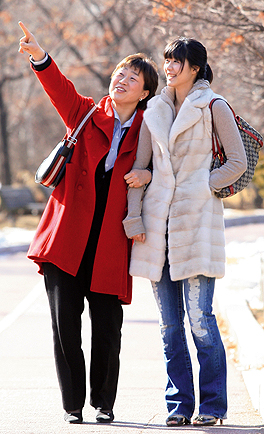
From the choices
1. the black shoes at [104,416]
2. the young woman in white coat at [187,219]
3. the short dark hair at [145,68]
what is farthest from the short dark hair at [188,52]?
the black shoes at [104,416]

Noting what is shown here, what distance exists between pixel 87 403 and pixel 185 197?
1615mm

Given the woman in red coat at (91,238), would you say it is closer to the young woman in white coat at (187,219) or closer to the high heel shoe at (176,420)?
the young woman in white coat at (187,219)

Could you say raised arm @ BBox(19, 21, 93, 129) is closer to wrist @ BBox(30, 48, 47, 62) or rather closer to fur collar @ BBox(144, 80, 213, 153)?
wrist @ BBox(30, 48, 47, 62)

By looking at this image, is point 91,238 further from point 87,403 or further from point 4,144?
point 4,144

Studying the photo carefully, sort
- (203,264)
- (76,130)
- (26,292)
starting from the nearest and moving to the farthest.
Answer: (203,264), (76,130), (26,292)

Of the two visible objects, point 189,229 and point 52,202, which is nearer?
point 189,229

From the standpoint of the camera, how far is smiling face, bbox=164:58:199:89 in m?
3.63

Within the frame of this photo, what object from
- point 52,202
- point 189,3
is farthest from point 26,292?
point 52,202

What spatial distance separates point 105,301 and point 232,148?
1.13 metres

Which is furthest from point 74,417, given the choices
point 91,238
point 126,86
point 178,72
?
point 178,72

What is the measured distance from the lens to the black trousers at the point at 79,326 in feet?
12.4

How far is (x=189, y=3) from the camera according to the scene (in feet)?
20.5

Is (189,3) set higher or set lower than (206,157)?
higher

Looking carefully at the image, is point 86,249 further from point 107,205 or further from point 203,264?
point 203,264
